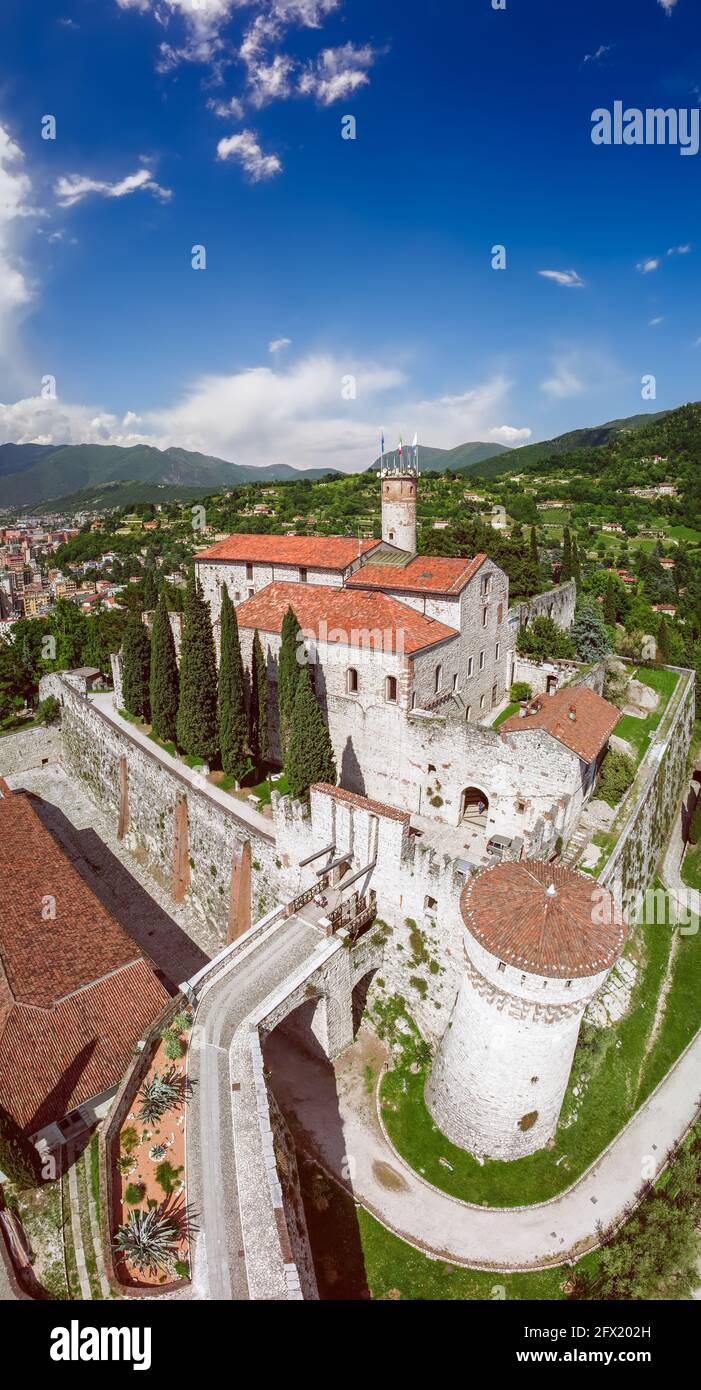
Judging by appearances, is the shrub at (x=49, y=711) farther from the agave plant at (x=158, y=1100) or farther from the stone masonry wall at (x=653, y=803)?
the stone masonry wall at (x=653, y=803)

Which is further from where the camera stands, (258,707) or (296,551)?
(296,551)

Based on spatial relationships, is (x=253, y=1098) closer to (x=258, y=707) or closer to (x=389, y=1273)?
(x=389, y=1273)

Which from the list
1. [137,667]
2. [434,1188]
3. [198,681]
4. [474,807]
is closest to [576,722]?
[474,807]

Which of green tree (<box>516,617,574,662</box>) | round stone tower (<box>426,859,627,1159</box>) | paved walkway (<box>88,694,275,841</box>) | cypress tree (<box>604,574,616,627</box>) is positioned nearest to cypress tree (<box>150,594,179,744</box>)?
paved walkway (<box>88,694,275,841</box>)

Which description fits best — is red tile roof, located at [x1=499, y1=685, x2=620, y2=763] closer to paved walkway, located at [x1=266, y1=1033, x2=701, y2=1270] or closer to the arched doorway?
the arched doorway
